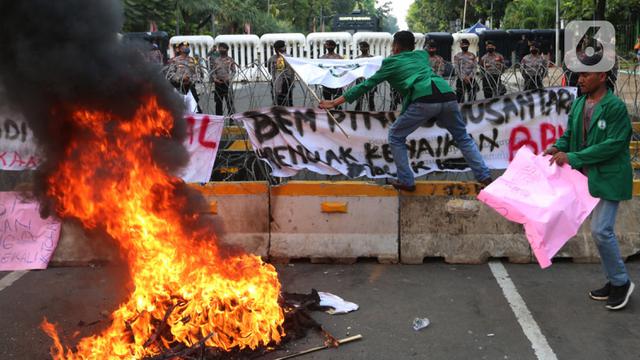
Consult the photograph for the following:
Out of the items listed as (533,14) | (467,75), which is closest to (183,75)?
(467,75)

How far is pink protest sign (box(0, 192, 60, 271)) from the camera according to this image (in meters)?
6.43

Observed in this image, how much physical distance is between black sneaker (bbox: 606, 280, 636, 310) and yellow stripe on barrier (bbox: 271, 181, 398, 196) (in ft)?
7.41

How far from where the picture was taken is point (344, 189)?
6.58 meters

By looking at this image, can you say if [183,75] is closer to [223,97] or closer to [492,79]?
[223,97]

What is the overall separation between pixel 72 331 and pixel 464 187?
154 inches

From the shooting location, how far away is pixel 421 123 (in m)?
6.55

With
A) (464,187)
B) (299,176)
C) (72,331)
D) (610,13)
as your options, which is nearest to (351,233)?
(464,187)

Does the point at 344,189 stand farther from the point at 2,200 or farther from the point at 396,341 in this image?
the point at 2,200

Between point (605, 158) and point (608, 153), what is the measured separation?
4 cm

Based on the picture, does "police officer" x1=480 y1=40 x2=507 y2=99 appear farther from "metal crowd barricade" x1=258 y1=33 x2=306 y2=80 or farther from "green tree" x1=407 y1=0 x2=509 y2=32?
"green tree" x1=407 y1=0 x2=509 y2=32

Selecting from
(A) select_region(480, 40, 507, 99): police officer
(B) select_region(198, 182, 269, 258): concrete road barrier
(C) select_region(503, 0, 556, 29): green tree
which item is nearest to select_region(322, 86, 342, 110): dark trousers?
(A) select_region(480, 40, 507, 99): police officer

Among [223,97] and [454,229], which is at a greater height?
[223,97]

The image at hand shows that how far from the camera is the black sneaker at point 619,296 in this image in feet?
16.8

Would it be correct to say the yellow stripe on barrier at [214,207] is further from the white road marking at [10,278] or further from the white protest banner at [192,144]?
the white road marking at [10,278]
